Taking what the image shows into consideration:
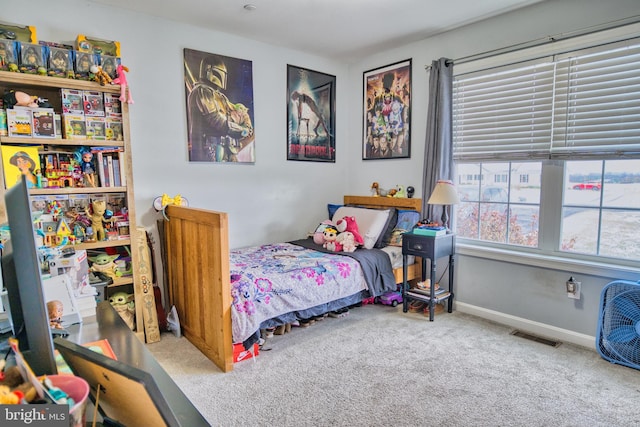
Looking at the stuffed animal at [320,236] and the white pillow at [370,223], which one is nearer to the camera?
the white pillow at [370,223]

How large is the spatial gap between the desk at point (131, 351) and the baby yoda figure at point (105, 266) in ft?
4.51

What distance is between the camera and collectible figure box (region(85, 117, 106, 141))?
8.34ft

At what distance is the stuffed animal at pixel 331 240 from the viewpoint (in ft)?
11.1

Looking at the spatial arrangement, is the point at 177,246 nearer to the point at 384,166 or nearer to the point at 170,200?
the point at 170,200

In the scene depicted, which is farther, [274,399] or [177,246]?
[177,246]

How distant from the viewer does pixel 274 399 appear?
2.05m

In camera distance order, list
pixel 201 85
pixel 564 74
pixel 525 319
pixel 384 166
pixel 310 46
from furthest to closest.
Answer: pixel 384 166 < pixel 310 46 < pixel 201 85 < pixel 525 319 < pixel 564 74

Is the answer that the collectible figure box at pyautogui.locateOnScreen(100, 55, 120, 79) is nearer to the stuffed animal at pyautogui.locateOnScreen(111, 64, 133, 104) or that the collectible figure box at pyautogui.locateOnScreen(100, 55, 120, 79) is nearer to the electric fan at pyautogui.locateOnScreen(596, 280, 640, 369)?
the stuffed animal at pyautogui.locateOnScreen(111, 64, 133, 104)

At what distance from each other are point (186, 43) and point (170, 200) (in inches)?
53.6

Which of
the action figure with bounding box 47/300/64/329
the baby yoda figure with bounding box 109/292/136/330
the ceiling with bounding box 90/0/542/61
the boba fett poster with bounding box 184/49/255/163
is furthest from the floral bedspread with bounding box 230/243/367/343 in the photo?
the ceiling with bounding box 90/0/542/61

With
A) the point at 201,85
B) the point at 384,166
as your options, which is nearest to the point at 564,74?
the point at 384,166

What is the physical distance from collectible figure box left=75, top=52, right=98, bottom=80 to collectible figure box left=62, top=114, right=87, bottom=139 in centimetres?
27

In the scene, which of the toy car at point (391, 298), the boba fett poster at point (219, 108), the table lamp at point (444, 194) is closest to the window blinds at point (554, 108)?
the table lamp at point (444, 194)

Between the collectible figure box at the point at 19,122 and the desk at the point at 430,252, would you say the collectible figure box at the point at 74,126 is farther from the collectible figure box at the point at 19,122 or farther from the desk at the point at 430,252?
the desk at the point at 430,252
